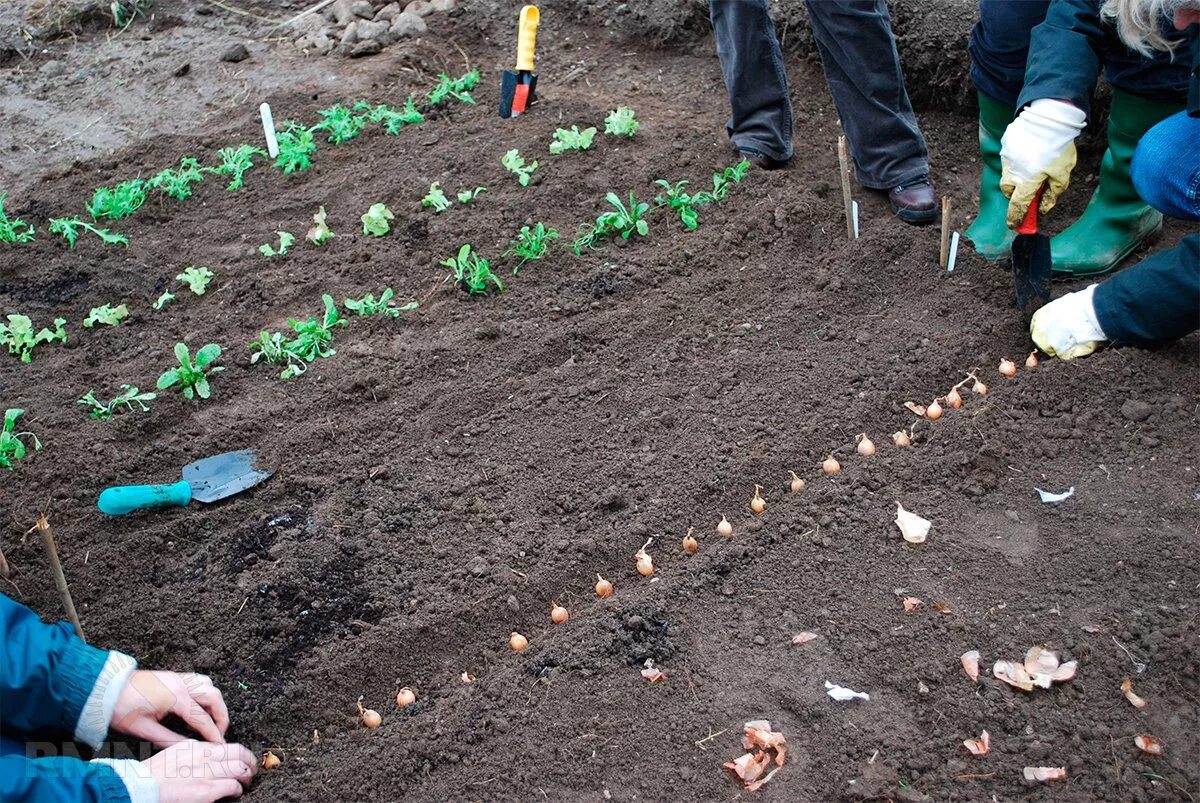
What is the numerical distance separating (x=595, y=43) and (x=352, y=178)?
63.3 inches

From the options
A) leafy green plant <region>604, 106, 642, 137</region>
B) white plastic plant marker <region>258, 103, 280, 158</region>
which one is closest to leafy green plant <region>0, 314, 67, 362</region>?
white plastic plant marker <region>258, 103, 280, 158</region>

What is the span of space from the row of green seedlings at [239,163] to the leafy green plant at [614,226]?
1.16 meters

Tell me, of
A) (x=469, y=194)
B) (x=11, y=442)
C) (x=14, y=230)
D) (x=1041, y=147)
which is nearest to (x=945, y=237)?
(x=1041, y=147)

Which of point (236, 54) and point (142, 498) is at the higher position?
point (236, 54)

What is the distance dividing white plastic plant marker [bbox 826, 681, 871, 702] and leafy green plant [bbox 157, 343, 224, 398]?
2.04m

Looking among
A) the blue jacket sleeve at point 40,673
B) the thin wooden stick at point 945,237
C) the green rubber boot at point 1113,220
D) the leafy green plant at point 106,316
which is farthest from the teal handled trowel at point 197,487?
the green rubber boot at point 1113,220

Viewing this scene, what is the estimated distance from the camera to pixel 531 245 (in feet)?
11.8

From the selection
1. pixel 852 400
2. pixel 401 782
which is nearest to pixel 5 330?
pixel 401 782

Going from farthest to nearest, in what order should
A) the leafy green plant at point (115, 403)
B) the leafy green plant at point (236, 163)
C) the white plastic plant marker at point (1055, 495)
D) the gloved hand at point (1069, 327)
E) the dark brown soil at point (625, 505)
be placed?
the leafy green plant at point (236, 163), the leafy green plant at point (115, 403), the gloved hand at point (1069, 327), the white plastic plant marker at point (1055, 495), the dark brown soil at point (625, 505)

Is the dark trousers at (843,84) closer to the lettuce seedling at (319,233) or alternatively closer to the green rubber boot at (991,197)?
the green rubber boot at (991,197)

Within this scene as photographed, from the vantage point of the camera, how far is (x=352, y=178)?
409 cm

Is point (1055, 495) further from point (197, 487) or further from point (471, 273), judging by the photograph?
point (197, 487)

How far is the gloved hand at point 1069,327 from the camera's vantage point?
2867 mm

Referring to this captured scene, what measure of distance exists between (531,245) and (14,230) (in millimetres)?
2038
